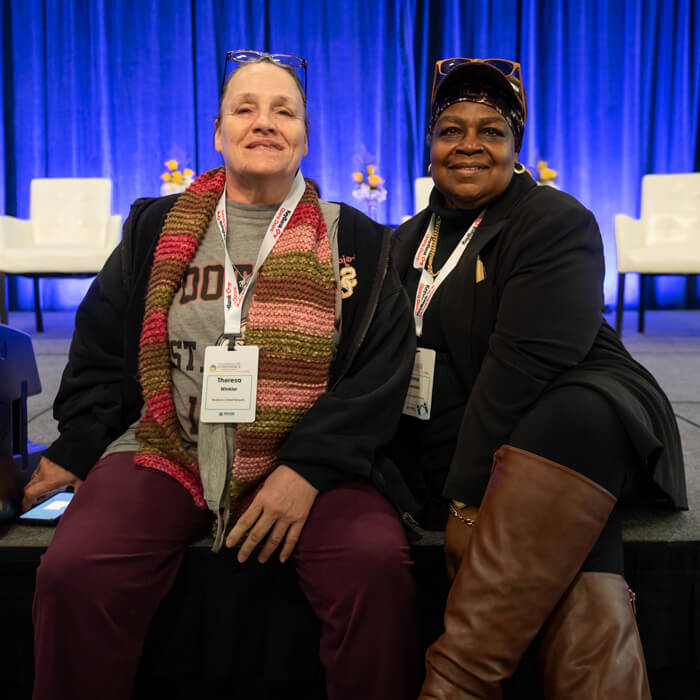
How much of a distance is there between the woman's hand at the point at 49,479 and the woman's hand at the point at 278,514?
37cm

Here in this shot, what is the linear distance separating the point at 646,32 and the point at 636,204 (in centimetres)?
156

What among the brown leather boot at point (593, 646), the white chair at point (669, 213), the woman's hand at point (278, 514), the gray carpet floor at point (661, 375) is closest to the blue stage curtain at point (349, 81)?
the gray carpet floor at point (661, 375)

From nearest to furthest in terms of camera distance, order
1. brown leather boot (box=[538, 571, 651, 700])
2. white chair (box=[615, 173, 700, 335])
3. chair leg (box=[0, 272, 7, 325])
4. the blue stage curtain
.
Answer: brown leather boot (box=[538, 571, 651, 700])
chair leg (box=[0, 272, 7, 325])
white chair (box=[615, 173, 700, 335])
the blue stage curtain

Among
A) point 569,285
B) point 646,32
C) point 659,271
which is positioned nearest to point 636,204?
point 646,32

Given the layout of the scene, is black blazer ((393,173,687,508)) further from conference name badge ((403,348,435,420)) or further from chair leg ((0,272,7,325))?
chair leg ((0,272,7,325))

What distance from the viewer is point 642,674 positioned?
3.24ft

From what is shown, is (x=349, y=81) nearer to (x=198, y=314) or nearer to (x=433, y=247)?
(x=433, y=247)

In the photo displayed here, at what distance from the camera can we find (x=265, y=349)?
1180 mm

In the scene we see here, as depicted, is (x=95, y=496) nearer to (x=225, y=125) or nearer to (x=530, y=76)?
(x=225, y=125)

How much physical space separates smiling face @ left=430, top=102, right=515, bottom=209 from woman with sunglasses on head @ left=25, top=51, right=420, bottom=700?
0.86 feet

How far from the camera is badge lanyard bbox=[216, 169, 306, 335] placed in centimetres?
121

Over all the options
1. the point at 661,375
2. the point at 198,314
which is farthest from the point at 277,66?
the point at 661,375

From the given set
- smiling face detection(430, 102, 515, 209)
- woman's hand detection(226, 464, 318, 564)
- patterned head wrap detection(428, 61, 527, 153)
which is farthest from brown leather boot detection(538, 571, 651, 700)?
patterned head wrap detection(428, 61, 527, 153)

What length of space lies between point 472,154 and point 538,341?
48cm
